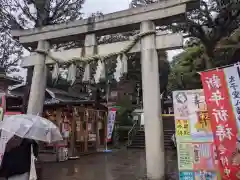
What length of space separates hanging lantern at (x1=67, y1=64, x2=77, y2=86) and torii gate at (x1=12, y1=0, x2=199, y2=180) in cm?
44

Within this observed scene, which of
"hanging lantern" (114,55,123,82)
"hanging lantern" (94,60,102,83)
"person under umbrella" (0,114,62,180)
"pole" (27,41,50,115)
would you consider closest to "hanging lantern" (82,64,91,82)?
"hanging lantern" (94,60,102,83)

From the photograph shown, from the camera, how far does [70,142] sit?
13703 mm

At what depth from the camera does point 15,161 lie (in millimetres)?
4520

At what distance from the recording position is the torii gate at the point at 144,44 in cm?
681

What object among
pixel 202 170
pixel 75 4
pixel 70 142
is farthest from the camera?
pixel 75 4

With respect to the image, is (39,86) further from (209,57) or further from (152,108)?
(209,57)

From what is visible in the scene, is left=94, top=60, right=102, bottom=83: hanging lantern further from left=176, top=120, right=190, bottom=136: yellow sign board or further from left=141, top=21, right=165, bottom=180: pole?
left=176, top=120, right=190, bottom=136: yellow sign board

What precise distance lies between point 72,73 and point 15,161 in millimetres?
4463

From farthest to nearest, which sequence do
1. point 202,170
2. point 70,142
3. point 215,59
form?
point 215,59
point 70,142
point 202,170

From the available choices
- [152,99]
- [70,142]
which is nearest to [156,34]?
[152,99]

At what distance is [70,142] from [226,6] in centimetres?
1241

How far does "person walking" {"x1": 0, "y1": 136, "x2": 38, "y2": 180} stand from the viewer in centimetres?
448

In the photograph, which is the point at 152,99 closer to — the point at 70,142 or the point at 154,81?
the point at 154,81

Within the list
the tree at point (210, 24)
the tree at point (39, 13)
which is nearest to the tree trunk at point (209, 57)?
the tree at point (210, 24)
